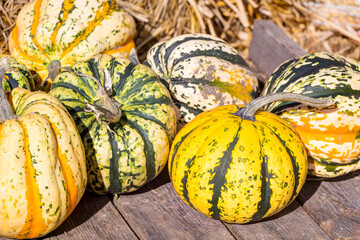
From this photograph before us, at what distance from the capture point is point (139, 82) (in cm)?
241

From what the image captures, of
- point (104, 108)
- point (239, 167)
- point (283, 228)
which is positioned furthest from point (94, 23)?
point (283, 228)

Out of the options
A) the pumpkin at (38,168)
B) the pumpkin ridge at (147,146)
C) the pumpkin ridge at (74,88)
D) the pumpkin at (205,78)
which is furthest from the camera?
the pumpkin at (205,78)

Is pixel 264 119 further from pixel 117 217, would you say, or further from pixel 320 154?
pixel 117 217

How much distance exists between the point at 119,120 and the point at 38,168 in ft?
1.71

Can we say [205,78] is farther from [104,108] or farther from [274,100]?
[104,108]

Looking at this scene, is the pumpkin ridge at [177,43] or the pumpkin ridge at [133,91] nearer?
the pumpkin ridge at [133,91]

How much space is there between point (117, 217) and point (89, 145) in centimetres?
38

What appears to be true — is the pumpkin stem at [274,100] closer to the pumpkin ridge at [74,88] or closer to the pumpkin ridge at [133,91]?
the pumpkin ridge at [133,91]

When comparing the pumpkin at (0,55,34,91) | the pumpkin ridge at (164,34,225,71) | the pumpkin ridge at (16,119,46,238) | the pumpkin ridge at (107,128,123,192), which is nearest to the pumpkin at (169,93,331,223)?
the pumpkin ridge at (107,128,123,192)

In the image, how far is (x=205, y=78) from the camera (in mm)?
2674

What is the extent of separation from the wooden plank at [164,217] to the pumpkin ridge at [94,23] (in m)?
0.99

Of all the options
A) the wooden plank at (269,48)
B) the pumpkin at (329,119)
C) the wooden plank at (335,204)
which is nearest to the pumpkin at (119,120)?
the pumpkin at (329,119)

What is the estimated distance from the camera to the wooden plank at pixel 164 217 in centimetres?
217

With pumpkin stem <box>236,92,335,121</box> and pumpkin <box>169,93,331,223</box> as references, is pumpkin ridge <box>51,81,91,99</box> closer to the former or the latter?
pumpkin <box>169,93,331,223</box>
